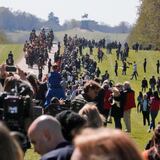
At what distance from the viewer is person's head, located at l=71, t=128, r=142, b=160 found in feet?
11.3

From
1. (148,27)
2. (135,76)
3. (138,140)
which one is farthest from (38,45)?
(138,140)

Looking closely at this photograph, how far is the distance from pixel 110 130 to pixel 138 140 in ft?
47.3

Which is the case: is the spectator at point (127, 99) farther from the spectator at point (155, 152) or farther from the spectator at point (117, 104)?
the spectator at point (155, 152)

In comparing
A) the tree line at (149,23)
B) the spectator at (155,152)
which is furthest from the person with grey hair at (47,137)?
the tree line at (149,23)

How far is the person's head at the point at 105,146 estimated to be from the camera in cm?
343

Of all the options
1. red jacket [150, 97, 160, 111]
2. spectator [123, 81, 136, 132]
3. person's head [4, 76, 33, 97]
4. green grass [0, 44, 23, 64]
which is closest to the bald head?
person's head [4, 76, 33, 97]

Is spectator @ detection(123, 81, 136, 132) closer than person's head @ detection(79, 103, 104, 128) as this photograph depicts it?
No

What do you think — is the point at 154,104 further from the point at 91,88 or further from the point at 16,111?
the point at 16,111

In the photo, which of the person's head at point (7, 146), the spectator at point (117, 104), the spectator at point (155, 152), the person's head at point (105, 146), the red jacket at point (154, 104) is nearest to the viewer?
the person's head at point (105, 146)

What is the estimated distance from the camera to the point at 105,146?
3428mm

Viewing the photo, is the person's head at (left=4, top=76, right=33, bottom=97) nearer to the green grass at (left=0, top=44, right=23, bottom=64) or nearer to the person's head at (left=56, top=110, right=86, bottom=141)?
the person's head at (left=56, top=110, right=86, bottom=141)

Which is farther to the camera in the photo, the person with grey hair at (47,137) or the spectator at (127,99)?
the spectator at (127,99)

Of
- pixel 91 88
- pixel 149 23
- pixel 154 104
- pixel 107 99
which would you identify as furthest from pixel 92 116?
pixel 149 23

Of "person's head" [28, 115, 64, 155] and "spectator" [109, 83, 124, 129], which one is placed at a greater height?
"person's head" [28, 115, 64, 155]
